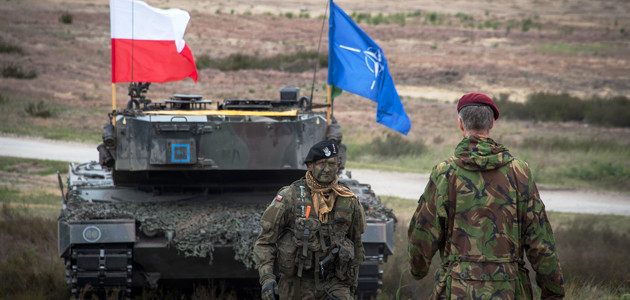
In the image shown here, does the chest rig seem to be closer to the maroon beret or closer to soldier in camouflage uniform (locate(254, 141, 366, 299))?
soldier in camouflage uniform (locate(254, 141, 366, 299))

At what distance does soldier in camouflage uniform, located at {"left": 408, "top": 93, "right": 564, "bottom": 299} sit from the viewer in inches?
137

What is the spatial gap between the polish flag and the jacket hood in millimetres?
4893

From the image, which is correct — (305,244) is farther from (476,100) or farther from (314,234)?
(476,100)

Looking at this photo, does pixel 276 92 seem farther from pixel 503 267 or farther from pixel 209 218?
pixel 503 267

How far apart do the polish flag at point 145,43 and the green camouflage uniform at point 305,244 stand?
358 centimetres

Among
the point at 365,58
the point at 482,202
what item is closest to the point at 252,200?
the point at 365,58

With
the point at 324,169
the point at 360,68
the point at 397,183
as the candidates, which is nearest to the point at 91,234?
the point at 324,169

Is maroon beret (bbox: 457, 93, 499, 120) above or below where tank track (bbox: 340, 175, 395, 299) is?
above

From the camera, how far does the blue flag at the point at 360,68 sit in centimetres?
779

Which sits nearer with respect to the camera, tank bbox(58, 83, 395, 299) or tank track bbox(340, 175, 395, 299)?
tank bbox(58, 83, 395, 299)

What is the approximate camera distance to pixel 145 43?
7980 mm

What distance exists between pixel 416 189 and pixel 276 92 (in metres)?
13.9

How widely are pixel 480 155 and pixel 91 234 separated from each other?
3.76 meters

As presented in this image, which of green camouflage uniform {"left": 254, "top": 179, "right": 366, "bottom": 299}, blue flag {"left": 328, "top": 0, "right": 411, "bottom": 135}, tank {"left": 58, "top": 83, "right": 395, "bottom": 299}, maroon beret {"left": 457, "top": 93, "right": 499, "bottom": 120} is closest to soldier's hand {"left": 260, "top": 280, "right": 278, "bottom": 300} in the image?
green camouflage uniform {"left": 254, "top": 179, "right": 366, "bottom": 299}
